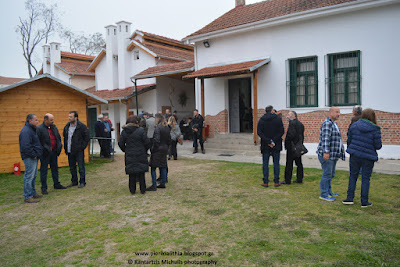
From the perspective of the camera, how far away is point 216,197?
654 centimetres

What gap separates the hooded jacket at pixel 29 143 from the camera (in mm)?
6508

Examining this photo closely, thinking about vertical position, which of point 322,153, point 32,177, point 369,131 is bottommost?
point 32,177

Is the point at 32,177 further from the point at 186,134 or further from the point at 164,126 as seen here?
the point at 186,134

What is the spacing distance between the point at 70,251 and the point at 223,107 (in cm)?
1133

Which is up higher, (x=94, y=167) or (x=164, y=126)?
(x=164, y=126)

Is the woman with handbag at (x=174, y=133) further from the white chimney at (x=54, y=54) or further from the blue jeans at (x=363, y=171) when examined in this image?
the white chimney at (x=54, y=54)

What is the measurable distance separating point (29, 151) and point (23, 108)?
4.95 metres

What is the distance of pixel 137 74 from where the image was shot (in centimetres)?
1852

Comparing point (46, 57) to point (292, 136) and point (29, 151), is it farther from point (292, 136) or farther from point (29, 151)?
point (292, 136)

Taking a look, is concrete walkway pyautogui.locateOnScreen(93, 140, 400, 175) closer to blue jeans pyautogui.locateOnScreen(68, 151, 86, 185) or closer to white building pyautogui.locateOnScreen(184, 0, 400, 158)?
white building pyautogui.locateOnScreen(184, 0, 400, 158)

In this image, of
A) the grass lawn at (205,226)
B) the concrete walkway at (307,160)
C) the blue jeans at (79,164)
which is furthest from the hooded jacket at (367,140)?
the blue jeans at (79,164)

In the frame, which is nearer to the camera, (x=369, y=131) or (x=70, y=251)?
(x=70, y=251)

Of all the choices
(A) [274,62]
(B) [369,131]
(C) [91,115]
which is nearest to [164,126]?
(B) [369,131]

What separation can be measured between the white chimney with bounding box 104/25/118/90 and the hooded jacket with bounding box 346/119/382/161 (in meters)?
19.2
